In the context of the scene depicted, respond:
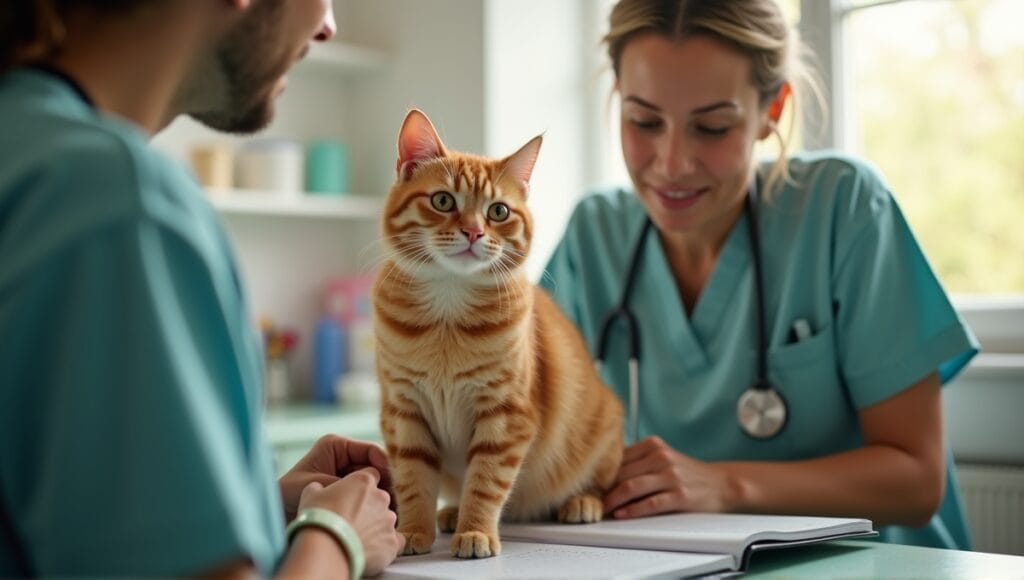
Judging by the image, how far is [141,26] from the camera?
65cm

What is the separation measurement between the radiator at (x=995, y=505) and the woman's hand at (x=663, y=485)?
40.8 inches

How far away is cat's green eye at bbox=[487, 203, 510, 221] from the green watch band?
1.29ft

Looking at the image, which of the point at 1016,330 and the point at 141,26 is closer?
the point at 141,26

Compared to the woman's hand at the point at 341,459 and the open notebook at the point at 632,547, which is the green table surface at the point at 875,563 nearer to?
the open notebook at the point at 632,547

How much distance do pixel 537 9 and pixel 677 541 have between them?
7.47 ft

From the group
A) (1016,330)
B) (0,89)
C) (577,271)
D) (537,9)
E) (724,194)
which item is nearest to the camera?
(0,89)

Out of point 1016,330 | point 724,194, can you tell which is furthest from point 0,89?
point 1016,330

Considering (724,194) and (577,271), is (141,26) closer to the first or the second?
(724,194)

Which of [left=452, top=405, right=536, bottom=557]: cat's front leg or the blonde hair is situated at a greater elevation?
the blonde hair

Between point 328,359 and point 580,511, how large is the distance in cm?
198

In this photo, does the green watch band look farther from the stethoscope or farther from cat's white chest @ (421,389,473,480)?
the stethoscope

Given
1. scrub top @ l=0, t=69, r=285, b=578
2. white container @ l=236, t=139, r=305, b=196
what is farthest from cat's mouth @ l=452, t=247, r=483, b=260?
white container @ l=236, t=139, r=305, b=196

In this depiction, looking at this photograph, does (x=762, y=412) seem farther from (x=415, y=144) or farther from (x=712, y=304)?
(x=415, y=144)

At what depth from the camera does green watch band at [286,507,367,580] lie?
80 centimetres
